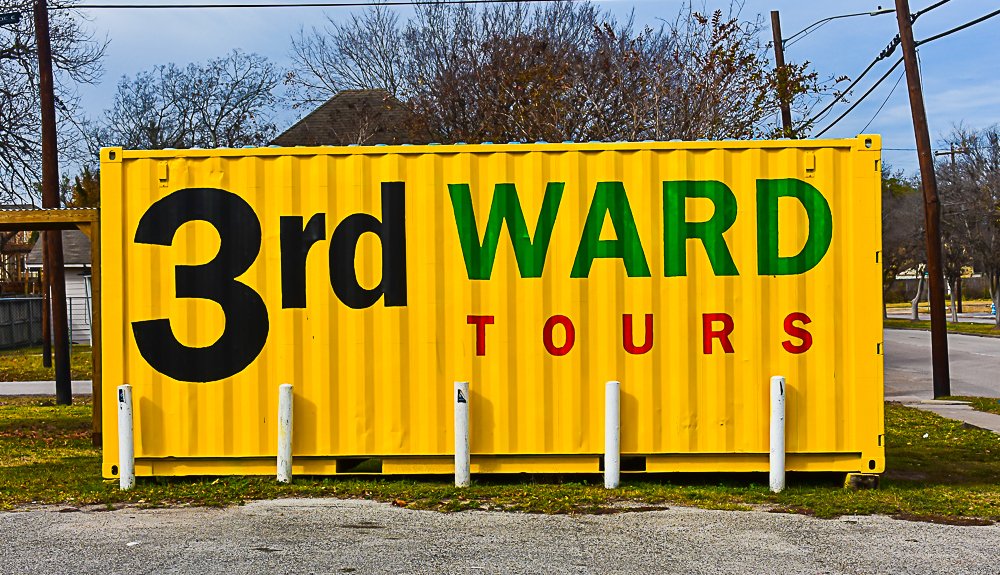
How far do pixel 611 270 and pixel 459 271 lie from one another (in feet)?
4.06

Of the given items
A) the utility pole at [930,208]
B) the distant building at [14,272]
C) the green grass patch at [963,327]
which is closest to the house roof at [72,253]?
the distant building at [14,272]

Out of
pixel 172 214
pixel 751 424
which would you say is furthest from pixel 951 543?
pixel 172 214

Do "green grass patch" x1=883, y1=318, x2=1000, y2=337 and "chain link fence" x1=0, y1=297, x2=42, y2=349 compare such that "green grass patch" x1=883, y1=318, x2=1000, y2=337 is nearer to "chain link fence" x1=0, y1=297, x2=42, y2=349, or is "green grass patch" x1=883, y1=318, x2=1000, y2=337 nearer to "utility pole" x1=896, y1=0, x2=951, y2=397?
"utility pole" x1=896, y1=0, x2=951, y2=397

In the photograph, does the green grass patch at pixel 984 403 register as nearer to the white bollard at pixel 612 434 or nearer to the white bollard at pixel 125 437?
the white bollard at pixel 612 434

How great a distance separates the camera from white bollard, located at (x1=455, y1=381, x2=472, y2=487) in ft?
27.8

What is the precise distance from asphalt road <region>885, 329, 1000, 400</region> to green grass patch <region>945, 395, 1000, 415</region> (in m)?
0.72

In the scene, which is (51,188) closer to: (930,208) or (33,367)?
(33,367)

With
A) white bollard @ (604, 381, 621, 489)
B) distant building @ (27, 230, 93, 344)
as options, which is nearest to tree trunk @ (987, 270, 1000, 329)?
distant building @ (27, 230, 93, 344)

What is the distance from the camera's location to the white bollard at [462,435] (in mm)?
8461

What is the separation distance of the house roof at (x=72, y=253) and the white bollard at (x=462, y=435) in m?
34.5

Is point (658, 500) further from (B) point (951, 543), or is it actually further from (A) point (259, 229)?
(A) point (259, 229)

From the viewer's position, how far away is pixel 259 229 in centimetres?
878

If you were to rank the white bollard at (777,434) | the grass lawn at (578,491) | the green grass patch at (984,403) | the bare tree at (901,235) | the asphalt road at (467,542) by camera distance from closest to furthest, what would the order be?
the asphalt road at (467,542) → the grass lawn at (578,491) → the white bollard at (777,434) → the green grass patch at (984,403) → the bare tree at (901,235)

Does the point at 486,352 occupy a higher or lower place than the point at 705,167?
lower
